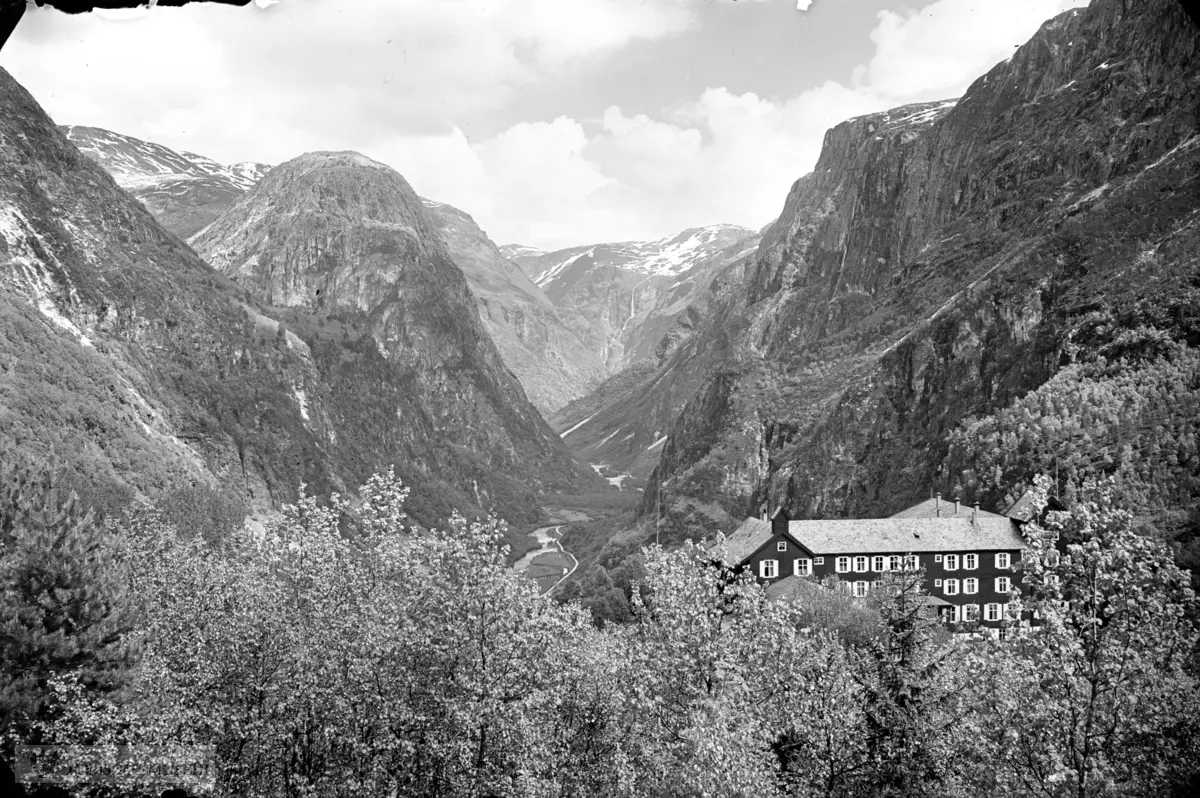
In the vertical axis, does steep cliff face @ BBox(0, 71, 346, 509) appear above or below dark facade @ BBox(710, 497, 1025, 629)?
above

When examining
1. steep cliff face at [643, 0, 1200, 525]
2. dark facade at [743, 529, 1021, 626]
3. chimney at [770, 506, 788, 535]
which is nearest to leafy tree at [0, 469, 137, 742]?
dark facade at [743, 529, 1021, 626]

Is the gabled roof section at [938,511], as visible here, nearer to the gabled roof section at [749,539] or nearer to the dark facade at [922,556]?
the dark facade at [922,556]

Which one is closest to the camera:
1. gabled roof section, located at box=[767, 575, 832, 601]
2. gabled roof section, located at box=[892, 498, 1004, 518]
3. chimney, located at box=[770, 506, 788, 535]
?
gabled roof section, located at box=[767, 575, 832, 601]

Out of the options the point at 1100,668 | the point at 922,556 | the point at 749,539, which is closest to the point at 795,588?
the point at 749,539

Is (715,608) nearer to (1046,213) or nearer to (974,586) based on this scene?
(974,586)

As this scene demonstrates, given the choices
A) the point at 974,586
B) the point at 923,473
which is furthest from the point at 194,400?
the point at 974,586

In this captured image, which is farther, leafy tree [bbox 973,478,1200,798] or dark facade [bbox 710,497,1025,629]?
dark facade [bbox 710,497,1025,629]

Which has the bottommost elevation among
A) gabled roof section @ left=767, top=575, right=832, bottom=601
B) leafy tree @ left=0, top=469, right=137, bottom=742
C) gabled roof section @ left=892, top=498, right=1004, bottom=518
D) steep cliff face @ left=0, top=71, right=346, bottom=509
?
gabled roof section @ left=767, top=575, right=832, bottom=601

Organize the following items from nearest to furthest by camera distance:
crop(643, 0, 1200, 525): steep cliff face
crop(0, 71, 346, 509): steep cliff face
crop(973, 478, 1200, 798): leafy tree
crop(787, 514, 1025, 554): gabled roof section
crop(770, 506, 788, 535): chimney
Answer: crop(973, 478, 1200, 798): leafy tree
crop(787, 514, 1025, 554): gabled roof section
crop(770, 506, 788, 535): chimney
crop(0, 71, 346, 509): steep cliff face
crop(643, 0, 1200, 525): steep cliff face

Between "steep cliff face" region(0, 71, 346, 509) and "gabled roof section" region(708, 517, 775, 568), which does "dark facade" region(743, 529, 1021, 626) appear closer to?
"gabled roof section" region(708, 517, 775, 568)

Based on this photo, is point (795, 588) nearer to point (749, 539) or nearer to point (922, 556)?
point (749, 539)
